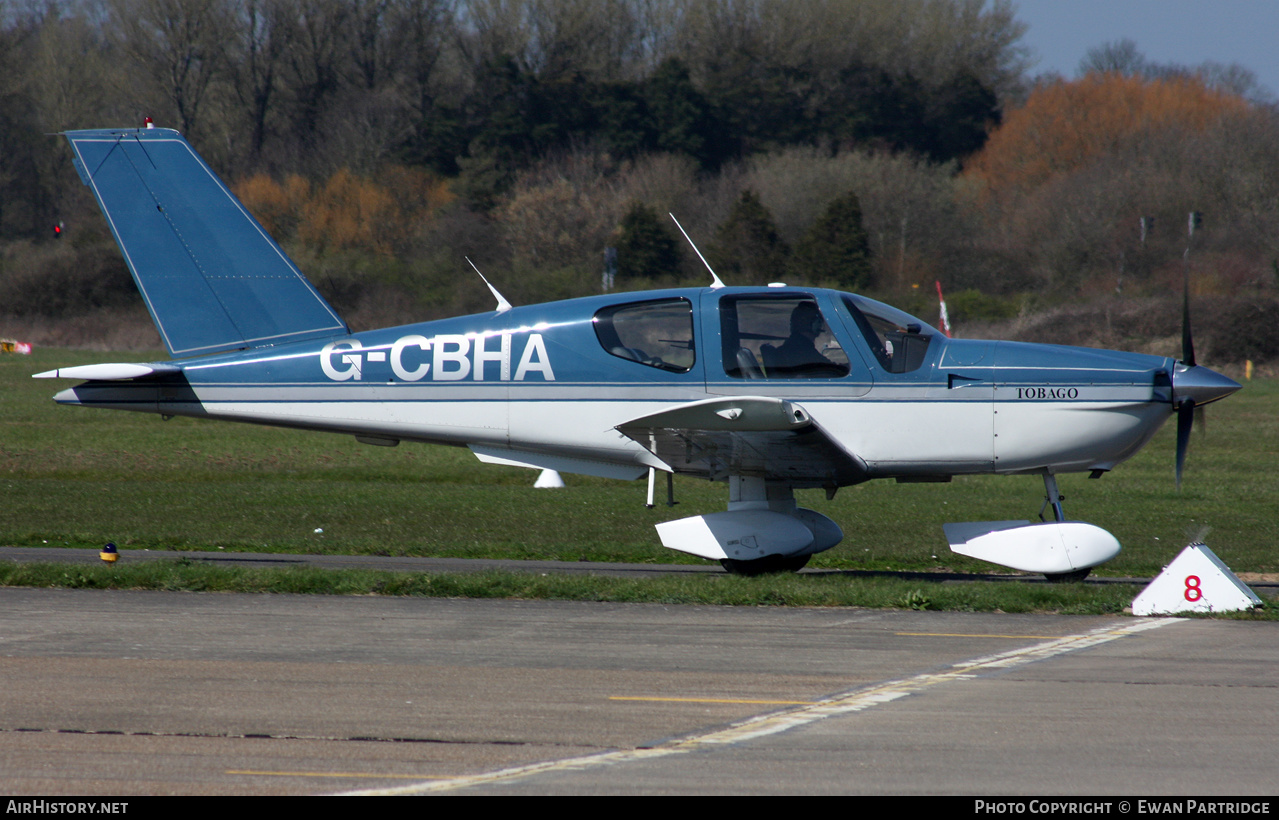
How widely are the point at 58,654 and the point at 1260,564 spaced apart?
34.4 feet

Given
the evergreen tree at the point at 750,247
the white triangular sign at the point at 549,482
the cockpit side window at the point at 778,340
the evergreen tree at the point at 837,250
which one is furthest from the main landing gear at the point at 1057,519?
the evergreen tree at the point at 750,247

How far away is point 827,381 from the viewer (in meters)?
9.19

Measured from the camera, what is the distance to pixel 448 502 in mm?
16203

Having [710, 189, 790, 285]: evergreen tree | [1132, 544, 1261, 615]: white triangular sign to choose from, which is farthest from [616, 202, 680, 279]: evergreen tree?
[1132, 544, 1261, 615]: white triangular sign

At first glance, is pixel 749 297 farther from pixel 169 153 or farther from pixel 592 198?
pixel 592 198

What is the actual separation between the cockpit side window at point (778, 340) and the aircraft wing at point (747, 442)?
0.51 meters

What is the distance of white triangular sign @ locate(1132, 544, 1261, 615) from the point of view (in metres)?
8.16

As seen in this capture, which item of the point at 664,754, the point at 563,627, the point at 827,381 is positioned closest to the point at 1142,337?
the point at 827,381

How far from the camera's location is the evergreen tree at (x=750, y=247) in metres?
36.9

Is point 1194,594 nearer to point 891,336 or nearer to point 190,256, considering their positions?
point 891,336

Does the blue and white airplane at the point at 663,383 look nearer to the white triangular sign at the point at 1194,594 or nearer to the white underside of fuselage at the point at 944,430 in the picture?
the white underside of fuselage at the point at 944,430

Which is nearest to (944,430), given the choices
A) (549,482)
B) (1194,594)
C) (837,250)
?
(1194,594)

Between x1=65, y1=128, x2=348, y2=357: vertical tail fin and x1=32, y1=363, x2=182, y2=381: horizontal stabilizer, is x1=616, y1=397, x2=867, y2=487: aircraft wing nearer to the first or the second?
x1=65, y1=128, x2=348, y2=357: vertical tail fin

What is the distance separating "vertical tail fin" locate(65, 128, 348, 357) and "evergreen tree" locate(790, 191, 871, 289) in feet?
86.8
